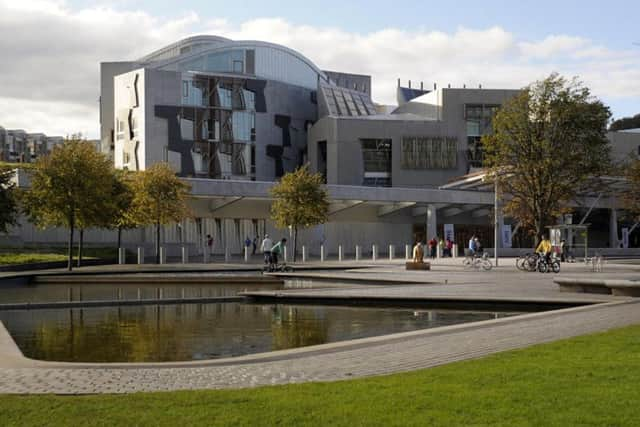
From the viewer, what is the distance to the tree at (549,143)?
43.2 m

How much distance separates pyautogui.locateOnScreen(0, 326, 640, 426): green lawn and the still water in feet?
14.5

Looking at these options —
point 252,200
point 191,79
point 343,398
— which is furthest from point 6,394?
point 191,79

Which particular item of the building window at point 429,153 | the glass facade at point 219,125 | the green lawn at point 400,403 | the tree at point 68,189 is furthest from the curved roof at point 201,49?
the green lawn at point 400,403

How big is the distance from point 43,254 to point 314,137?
1615 inches

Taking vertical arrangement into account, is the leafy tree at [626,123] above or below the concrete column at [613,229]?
above

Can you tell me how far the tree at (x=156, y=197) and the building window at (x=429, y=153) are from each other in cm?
3533

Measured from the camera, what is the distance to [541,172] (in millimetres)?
43500

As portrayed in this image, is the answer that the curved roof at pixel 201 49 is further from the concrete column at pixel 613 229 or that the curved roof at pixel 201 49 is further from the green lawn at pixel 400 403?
the green lawn at pixel 400 403

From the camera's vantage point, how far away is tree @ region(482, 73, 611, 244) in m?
43.2

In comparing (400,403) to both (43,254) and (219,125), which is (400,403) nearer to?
(43,254)

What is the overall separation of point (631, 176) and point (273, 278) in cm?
3613

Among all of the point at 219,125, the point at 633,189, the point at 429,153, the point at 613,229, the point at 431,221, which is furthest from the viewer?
the point at 429,153

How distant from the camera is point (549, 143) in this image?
43.2 meters

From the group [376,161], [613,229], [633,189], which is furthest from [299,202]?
[613,229]
